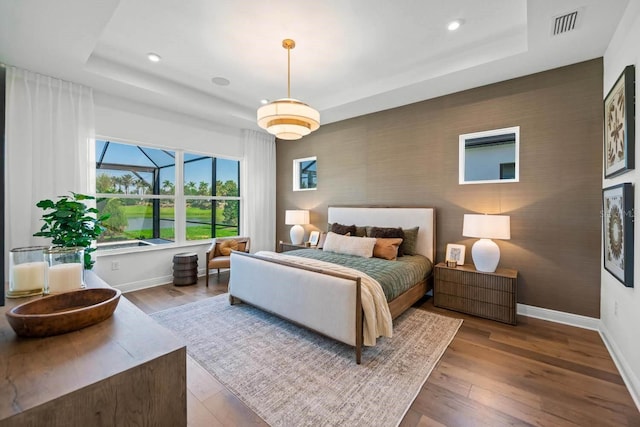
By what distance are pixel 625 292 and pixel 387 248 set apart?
2137 millimetres

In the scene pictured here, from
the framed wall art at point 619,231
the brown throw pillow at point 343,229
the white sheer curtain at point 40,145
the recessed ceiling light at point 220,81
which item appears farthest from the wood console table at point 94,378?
the recessed ceiling light at point 220,81

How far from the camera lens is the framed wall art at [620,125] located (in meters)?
2.07

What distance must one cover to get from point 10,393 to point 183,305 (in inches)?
123

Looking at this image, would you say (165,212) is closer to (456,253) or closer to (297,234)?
(297,234)

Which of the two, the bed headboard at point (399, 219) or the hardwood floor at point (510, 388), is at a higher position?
the bed headboard at point (399, 219)

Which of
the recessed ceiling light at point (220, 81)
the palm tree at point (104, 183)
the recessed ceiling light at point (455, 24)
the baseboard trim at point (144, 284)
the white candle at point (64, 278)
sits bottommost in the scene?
the baseboard trim at point (144, 284)

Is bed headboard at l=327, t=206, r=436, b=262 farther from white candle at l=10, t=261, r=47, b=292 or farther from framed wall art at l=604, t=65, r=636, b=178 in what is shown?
white candle at l=10, t=261, r=47, b=292

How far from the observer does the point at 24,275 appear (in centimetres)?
134

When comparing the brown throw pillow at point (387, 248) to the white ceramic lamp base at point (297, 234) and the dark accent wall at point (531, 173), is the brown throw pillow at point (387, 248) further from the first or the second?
the white ceramic lamp base at point (297, 234)

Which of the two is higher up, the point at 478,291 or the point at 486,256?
the point at 486,256

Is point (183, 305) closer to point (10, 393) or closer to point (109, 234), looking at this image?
point (109, 234)

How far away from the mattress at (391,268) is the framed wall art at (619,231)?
169 centimetres

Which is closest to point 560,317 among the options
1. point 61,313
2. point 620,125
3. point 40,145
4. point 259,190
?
point 620,125

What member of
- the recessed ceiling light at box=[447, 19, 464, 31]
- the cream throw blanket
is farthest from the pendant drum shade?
the cream throw blanket
